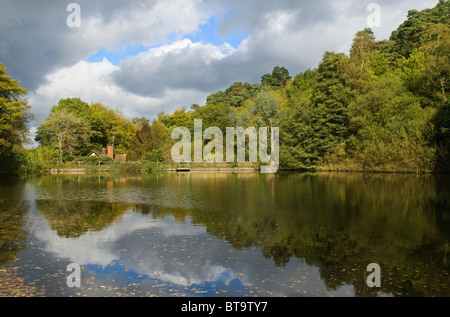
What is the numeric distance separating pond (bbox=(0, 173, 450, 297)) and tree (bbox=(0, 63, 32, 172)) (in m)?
28.1

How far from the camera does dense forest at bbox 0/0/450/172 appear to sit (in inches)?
1559

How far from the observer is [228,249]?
10000 mm

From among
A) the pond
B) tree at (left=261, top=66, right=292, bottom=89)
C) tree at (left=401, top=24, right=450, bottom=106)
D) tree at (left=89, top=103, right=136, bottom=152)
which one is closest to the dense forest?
tree at (left=401, top=24, right=450, bottom=106)

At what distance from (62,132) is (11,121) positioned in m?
14.7

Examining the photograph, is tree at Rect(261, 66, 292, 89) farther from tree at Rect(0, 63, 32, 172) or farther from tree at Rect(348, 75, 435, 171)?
tree at Rect(0, 63, 32, 172)

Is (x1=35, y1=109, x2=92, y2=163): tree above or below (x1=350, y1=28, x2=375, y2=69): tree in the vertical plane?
below

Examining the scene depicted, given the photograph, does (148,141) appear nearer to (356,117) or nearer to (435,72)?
(356,117)

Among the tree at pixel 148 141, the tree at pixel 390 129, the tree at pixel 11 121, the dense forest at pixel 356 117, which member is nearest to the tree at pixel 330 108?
the dense forest at pixel 356 117

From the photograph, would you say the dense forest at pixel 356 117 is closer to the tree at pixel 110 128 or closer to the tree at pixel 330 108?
the tree at pixel 330 108

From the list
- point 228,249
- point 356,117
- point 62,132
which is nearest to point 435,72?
point 356,117

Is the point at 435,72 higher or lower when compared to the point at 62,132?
higher

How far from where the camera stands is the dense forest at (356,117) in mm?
39594
